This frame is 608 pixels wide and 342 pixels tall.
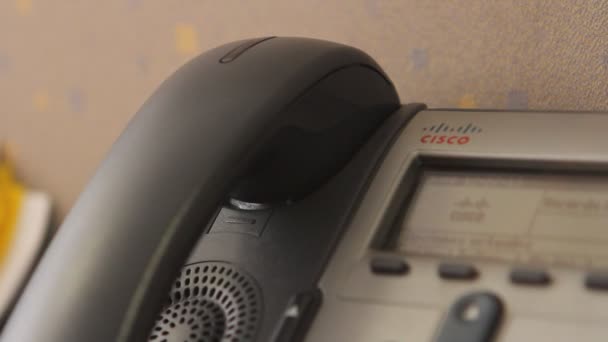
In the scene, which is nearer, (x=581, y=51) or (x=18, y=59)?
(x=581, y=51)

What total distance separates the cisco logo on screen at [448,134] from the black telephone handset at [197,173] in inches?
1.0

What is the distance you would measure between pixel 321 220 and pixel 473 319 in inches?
3.4

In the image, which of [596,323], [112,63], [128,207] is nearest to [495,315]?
[596,323]

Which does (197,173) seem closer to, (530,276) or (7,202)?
(530,276)

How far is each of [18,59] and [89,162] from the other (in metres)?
0.10

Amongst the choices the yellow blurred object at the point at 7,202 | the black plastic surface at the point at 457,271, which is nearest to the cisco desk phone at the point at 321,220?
the black plastic surface at the point at 457,271

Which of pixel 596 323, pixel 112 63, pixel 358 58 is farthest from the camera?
pixel 112 63

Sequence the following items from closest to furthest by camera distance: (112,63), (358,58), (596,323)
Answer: (596,323) < (358,58) < (112,63)

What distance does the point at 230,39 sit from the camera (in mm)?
545

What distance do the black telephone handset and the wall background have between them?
0.09m

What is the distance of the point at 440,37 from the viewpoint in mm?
462

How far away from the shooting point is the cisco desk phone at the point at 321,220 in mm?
288

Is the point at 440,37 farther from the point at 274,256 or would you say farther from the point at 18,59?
the point at 18,59

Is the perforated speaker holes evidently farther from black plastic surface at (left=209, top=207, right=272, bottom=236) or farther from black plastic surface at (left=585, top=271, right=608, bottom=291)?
black plastic surface at (left=585, top=271, right=608, bottom=291)
